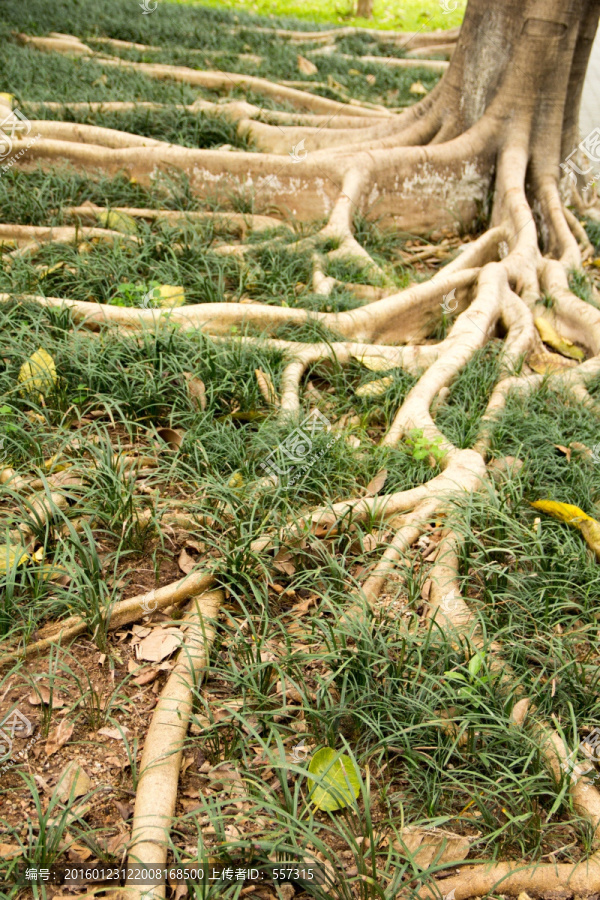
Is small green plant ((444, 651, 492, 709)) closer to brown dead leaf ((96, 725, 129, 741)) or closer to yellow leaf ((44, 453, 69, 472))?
Result: brown dead leaf ((96, 725, 129, 741))

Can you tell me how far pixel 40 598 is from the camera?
2.29 metres

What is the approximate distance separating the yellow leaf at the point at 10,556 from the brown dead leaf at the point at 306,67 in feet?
23.7

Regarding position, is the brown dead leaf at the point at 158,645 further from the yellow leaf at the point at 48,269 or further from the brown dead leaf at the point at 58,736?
the yellow leaf at the point at 48,269

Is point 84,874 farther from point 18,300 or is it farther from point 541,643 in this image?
point 18,300

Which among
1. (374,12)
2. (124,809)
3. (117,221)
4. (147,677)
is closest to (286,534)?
(147,677)

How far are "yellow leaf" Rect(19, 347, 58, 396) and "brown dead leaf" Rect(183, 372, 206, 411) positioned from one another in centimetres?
54

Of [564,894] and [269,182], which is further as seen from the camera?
[269,182]

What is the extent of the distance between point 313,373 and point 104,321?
1.01 m

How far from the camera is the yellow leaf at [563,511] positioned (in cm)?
263

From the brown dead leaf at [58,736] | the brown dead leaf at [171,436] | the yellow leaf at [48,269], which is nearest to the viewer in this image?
the brown dead leaf at [58,736]

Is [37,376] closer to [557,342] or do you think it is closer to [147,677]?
[147,677]

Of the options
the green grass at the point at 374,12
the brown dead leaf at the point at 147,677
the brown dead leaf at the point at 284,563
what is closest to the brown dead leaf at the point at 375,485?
the brown dead leaf at the point at 284,563

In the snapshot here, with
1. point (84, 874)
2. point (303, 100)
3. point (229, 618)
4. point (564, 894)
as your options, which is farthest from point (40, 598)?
point (303, 100)

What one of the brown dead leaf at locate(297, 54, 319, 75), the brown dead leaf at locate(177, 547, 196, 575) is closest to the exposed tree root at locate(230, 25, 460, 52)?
the brown dead leaf at locate(297, 54, 319, 75)
